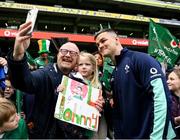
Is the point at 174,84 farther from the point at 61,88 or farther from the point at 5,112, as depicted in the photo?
the point at 5,112

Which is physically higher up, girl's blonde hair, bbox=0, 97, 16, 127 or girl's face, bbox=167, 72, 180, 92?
girl's face, bbox=167, 72, 180, 92

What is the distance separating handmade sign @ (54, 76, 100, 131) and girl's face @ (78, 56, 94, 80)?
0.42 metres

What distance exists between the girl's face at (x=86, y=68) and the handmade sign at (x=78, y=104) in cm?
42

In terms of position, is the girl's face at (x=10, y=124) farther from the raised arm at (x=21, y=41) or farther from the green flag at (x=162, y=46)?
the green flag at (x=162, y=46)

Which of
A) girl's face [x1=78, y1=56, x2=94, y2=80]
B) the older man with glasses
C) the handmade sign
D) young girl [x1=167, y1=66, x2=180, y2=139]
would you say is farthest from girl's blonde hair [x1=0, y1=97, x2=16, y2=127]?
young girl [x1=167, y1=66, x2=180, y2=139]

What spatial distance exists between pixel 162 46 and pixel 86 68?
9.95 feet

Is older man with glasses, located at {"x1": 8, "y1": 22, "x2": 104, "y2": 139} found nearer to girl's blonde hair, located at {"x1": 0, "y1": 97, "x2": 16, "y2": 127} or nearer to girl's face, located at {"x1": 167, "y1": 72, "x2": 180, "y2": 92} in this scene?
girl's blonde hair, located at {"x1": 0, "y1": 97, "x2": 16, "y2": 127}

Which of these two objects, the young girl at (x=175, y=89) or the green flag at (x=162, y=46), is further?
the green flag at (x=162, y=46)

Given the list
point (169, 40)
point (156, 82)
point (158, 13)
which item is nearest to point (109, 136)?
point (156, 82)

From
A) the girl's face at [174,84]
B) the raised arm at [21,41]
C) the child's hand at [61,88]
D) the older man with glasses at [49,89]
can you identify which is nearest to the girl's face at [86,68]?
the older man with glasses at [49,89]

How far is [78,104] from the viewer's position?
2.83 metres

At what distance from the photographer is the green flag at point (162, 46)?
20.0ft

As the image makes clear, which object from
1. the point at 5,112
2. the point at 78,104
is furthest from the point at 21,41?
the point at 78,104

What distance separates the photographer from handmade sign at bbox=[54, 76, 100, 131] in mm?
2750
